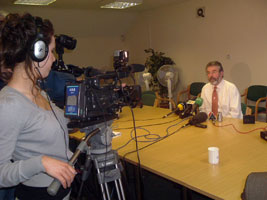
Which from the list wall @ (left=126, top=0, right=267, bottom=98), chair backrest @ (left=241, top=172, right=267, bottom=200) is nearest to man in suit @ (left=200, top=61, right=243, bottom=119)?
wall @ (left=126, top=0, right=267, bottom=98)

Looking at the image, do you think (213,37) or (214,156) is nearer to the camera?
(214,156)

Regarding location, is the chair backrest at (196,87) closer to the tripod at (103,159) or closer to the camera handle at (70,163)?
the tripod at (103,159)

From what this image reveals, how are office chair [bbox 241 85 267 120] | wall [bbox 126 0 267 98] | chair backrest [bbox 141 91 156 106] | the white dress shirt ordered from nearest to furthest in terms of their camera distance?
the white dress shirt < chair backrest [bbox 141 91 156 106] < office chair [bbox 241 85 267 120] < wall [bbox 126 0 267 98]

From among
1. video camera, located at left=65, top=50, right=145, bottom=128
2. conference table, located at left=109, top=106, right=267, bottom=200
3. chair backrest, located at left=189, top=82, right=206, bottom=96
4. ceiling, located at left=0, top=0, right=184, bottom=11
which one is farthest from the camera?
chair backrest, located at left=189, top=82, right=206, bottom=96

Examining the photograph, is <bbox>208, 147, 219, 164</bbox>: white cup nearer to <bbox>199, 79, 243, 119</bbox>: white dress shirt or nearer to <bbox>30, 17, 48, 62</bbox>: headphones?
<bbox>30, 17, 48, 62</bbox>: headphones

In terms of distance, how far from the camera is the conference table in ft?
4.69

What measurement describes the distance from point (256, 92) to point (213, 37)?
1.46 m

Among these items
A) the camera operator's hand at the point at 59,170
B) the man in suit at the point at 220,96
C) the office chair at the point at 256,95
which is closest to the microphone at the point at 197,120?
the man in suit at the point at 220,96

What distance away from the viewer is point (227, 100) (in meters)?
3.17

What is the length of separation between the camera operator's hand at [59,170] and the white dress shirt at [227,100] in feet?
8.10

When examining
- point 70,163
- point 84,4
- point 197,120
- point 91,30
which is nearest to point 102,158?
point 70,163

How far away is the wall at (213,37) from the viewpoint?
4.82m

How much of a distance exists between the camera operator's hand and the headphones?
0.39 metres

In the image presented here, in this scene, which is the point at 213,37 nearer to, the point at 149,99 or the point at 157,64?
the point at 157,64
